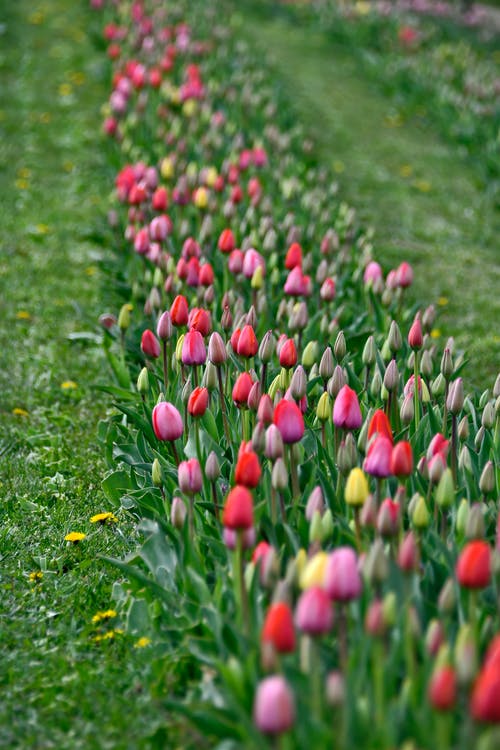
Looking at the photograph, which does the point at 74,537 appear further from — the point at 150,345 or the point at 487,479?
the point at 487,479

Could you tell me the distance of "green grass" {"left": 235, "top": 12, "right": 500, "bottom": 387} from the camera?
5.49m

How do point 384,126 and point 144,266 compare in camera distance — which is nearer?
point 144,266

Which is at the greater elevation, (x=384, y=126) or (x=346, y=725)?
(x=346, y=725)

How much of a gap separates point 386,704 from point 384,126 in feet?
27.6

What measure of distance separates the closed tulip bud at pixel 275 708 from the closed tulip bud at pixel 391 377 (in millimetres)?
1499

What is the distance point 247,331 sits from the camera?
302 centimetres

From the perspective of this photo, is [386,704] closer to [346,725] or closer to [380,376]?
[346,725]

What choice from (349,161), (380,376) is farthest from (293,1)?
(380,376)

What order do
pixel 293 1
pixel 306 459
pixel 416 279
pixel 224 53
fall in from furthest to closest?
1. pixel 293 1
2. pixel 224 53
3. pixel 416 279
4. pixel 306 459

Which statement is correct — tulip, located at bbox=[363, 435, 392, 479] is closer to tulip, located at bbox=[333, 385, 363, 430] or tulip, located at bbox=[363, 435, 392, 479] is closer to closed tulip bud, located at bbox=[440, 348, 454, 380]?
tulip, located at bbox=[333, 385, 363, 430]

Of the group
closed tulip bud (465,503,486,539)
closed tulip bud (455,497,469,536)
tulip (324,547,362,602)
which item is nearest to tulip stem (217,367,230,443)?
closed tulip bud (455,497,469,536)

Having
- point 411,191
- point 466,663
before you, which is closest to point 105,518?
point 466,663

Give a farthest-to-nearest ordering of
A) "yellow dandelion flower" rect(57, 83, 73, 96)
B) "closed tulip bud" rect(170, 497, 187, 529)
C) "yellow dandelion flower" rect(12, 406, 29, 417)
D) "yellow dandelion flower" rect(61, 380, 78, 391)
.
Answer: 1. "yellow dandelion flower" rect(57, 83, 73, 96)
2. "yellow dandelion flower" rect(61, 380, 78, 391)
3. "yellow dandelion flower" rect(12, 406, 29, 417)
4. "closed tulip bud" rect(170, 497, 187, 529)

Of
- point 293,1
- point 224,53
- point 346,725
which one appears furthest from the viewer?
point 293,1
